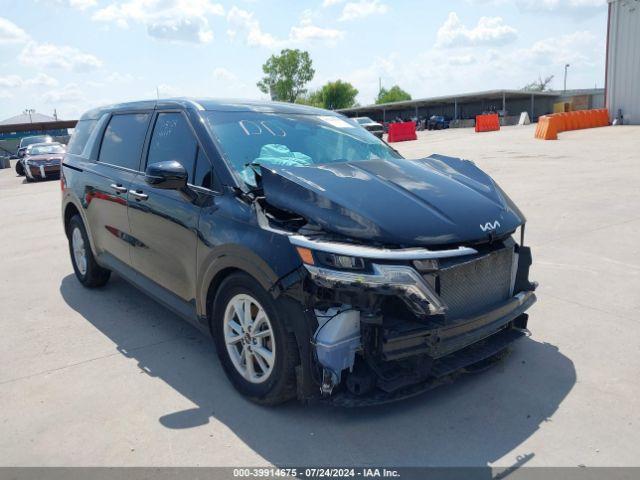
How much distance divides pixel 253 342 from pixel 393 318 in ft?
2.90

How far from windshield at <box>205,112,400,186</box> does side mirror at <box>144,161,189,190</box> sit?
33cm

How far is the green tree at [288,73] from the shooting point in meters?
103

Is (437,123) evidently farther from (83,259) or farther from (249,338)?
(249,338)

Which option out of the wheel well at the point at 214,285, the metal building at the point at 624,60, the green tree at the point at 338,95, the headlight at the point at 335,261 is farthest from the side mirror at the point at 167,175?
the green tree at the point at 338,95

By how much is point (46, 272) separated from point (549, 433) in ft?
19.7

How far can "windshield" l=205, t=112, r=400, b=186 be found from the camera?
3.66m

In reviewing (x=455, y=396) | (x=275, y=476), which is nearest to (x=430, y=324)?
(x=455, y=396)

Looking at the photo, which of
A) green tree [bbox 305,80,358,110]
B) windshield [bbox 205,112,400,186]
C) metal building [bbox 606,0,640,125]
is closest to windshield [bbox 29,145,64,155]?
windshield [bbox 205,112,400,186]

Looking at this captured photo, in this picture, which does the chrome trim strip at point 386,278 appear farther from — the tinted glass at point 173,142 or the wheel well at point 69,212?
the wheel well at point 69,212

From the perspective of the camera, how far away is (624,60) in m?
28.3

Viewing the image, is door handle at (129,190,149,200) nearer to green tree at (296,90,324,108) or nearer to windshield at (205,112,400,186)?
windshield at (205,112,400,186)

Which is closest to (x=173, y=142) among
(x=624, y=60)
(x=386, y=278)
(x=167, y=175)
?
(x=167, y=175)

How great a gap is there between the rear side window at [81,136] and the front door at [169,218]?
165cm

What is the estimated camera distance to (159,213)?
3.99m
